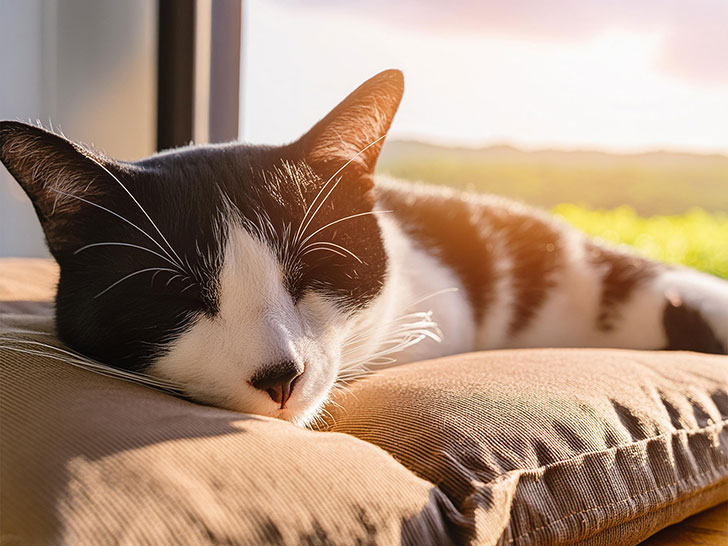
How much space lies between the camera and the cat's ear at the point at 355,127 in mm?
932

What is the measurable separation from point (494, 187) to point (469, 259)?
4.74ft

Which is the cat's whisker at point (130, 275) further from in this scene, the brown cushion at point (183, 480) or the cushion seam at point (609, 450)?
the cushion seam at point (609, 450)

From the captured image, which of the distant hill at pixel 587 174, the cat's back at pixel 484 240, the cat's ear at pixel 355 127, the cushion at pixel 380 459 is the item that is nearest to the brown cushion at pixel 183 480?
the cushion at pixel 380 459

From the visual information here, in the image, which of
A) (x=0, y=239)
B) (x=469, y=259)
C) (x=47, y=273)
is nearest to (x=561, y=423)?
(x=469, y=259)

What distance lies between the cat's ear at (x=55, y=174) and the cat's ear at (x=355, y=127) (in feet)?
0.96

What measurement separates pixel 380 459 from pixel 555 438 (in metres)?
0.22

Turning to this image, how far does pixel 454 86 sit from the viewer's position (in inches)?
103

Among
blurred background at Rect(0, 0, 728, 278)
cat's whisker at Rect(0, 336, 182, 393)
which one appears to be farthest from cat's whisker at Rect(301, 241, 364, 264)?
blurred background at Rect(0, 0, 728, 278)

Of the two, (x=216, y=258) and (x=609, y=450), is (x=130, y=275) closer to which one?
(x=216, y=258)

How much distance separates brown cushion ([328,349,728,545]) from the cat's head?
0.13 metres

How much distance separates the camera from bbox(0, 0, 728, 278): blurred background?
2.25 m

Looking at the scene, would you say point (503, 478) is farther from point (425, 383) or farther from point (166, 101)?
point (166, 101)

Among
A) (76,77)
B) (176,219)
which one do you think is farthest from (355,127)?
(76,77)

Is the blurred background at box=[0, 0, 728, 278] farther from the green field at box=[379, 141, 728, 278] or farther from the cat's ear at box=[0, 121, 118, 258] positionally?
the cat's ear at box=[0, 121, 118, 258]
